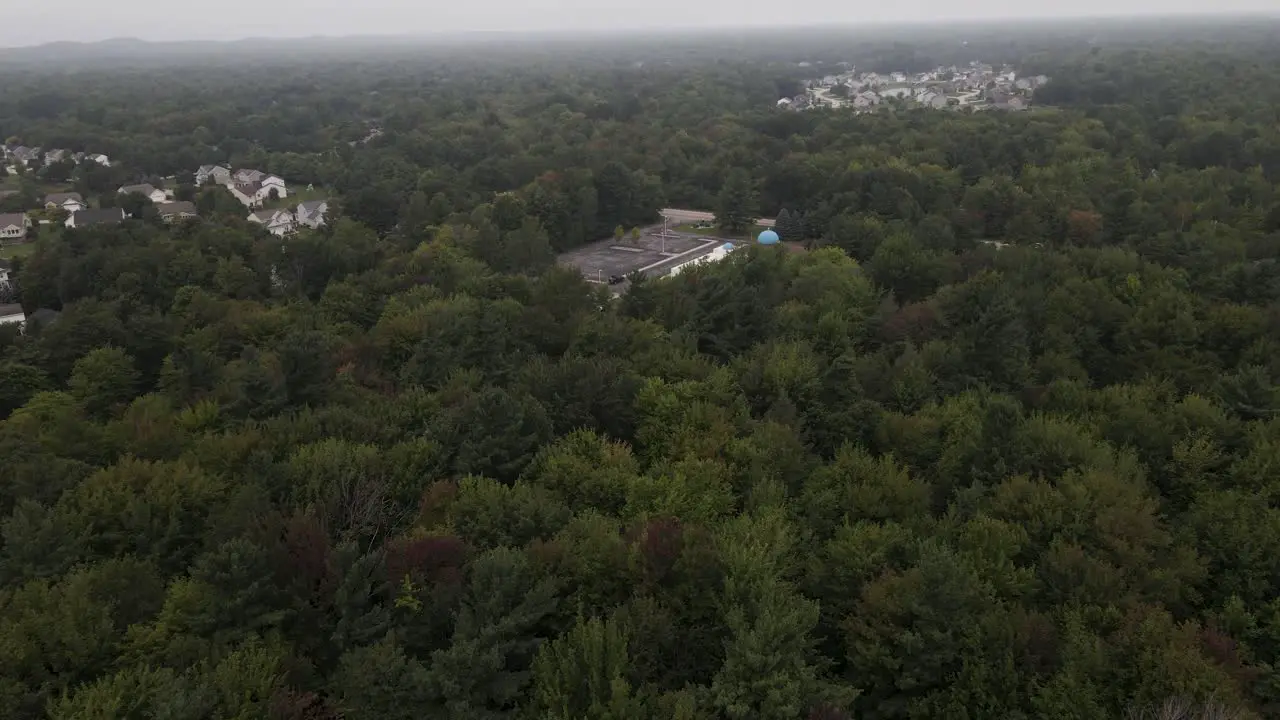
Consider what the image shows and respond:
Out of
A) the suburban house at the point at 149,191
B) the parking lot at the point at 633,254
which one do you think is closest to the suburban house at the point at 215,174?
the suburban house at the point at 149,191

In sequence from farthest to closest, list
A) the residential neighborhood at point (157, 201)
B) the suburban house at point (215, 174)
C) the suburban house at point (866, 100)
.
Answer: the suburban house at point (866, 100), the suburban house at point (215, 174), the residential neighborhood at point (157, 201)

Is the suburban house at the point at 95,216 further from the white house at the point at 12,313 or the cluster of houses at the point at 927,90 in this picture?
the cluster of houses at the point at 927,90

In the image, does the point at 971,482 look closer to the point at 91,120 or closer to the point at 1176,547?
the point at 1176,547

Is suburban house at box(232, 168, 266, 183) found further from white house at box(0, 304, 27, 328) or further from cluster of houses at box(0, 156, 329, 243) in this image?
white house at box(0, 304, 27, 328)

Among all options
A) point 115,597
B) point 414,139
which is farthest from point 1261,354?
point 414,139

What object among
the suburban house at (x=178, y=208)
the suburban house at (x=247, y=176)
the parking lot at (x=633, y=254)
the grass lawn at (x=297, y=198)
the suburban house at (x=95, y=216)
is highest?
the suburban house at (x=247, y=176)

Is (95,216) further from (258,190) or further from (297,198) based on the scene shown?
(297,198)

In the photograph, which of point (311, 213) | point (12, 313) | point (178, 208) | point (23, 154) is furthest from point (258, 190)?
point (23, 154)
